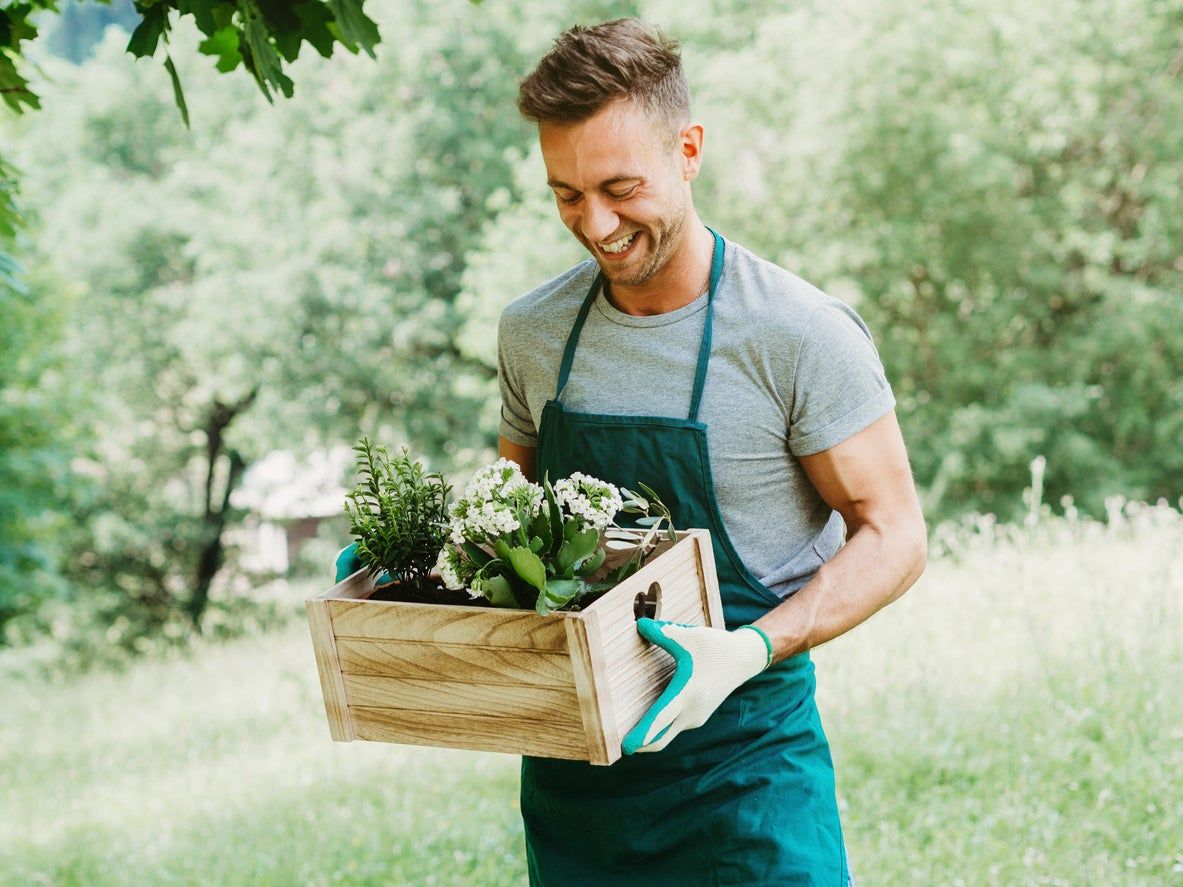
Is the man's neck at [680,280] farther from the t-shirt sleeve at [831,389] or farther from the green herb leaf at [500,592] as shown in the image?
the green herb leaf at [500,592]

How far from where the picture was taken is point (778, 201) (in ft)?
46.4

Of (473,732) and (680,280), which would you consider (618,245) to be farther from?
(473,732)

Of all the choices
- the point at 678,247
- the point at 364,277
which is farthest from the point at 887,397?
the point at 364,277

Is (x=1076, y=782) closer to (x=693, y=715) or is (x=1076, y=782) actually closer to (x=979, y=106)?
(x=693, y=715)

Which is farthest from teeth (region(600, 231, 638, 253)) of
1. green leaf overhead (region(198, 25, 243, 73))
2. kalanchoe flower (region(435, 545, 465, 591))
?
green leaf overhead (region(198, 25, 243, 73))

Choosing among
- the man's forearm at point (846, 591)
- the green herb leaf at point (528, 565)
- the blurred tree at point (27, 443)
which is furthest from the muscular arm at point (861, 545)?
the blurred tree at point (27, 443)

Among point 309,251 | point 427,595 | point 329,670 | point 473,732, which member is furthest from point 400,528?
point 309,251

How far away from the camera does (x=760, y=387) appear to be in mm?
2066

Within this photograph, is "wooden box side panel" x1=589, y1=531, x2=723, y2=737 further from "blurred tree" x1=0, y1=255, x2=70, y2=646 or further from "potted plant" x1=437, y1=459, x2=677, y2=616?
"blurred tree" x1=0, y1=255, x2=70, y2=646

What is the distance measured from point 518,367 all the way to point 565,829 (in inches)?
34.3

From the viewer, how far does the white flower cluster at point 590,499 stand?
1837mm

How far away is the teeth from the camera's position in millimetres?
2043

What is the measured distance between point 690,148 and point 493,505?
79 cm

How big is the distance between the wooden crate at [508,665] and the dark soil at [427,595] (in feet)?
0.14
